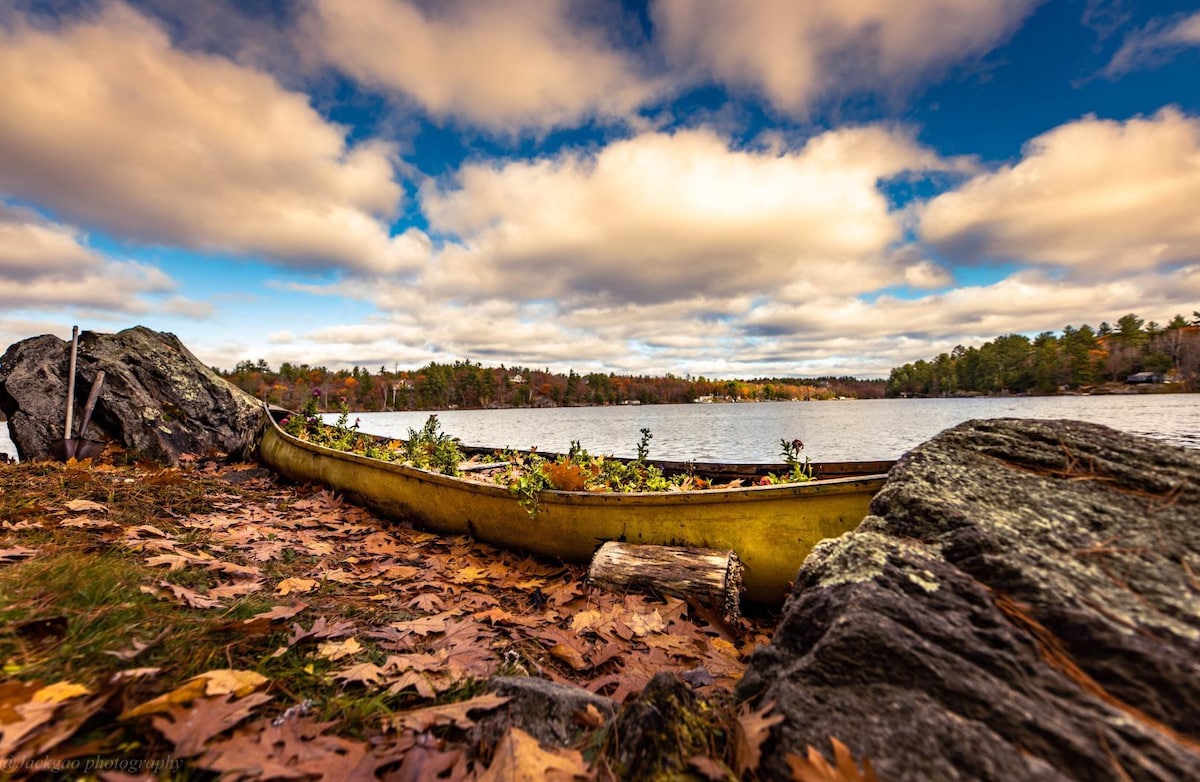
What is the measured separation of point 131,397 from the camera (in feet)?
32.3

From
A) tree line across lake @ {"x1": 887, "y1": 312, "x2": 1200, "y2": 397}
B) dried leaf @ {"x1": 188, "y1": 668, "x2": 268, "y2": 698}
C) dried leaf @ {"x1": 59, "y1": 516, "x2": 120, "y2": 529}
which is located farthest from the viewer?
tree line across lake @ {"x1": 887, "y1": 312, "x2": 1200, "y2": 397}

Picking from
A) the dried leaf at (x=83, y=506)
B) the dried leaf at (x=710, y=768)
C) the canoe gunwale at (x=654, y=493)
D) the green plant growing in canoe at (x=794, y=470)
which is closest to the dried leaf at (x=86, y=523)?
the dried leaf at (x=83, y=506)

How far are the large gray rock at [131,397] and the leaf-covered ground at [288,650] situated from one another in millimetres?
5085

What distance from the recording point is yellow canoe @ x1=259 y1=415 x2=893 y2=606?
4523mm

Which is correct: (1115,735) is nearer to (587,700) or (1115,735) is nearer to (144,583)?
(587,700)

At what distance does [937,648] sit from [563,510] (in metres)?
4.21

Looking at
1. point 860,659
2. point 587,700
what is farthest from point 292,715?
point 860,659

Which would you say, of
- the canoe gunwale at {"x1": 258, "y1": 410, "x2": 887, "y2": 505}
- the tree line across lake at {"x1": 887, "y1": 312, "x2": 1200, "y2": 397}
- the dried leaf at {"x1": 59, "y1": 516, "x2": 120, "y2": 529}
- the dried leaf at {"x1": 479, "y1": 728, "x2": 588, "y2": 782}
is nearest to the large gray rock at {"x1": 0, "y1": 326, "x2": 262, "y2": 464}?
the canoe gunwale at {"x1": 258, "y1": 410, "x2": 887, "y2": 505}

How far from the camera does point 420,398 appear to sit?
382 feet

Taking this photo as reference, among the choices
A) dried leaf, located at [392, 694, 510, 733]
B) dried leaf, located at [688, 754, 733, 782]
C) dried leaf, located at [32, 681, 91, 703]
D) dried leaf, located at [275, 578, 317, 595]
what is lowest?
dried leaf, located at [275, 578, 317, 595]

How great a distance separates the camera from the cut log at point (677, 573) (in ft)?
14.5

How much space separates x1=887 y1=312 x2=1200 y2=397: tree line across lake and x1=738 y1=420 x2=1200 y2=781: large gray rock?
128 metres

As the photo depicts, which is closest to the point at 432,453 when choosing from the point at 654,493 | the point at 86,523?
the point at 86,523

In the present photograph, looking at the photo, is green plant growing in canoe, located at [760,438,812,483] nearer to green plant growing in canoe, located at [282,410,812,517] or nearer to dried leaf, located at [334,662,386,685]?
green plant growing in canoe, located at [282,410,812,517]
